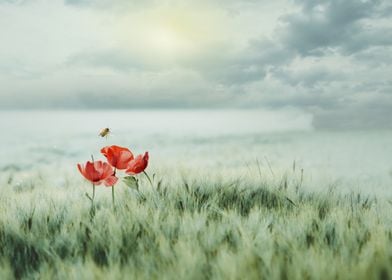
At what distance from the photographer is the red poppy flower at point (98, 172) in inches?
121

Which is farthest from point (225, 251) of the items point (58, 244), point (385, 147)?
point (385, 147)

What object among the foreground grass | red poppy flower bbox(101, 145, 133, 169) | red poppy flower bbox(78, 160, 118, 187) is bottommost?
the foreground grass

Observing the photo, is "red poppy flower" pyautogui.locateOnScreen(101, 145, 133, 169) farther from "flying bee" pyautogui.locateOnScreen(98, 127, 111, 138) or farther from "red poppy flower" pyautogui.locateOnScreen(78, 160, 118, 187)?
"flying bee" pyautogui.locateOnScreen(98, 127, 111, 138)

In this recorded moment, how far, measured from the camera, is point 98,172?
122 inches

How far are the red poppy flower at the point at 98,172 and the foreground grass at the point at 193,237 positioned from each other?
17cm

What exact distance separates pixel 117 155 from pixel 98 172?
15 cm

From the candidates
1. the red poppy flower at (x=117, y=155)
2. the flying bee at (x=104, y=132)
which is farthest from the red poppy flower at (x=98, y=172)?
the flying bee at (x=104, y=132)

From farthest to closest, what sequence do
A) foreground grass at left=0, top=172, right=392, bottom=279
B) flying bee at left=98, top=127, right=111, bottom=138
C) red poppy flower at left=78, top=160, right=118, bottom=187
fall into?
1. flying bee at left=98, top=127, right=111, bottom=138
2. red poppy flower at left=78, top=160, right=118, bottom=187
3. foreground grass at left=0, top=172, right=392, bottom=279

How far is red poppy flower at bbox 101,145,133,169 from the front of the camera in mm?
3088

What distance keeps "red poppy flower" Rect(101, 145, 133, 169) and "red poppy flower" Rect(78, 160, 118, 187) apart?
0.22 ft

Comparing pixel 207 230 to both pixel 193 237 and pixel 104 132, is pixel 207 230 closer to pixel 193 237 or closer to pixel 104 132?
pixel 193 237

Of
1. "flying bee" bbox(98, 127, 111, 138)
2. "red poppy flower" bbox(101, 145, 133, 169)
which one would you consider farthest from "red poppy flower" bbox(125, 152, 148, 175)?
"flying bee" bbox(98, 127, 111, 138)

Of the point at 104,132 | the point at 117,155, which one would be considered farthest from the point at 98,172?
the point at 104,132

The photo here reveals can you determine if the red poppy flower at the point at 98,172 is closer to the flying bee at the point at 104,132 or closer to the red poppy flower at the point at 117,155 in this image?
the red poppy flower at the point at 117,155
